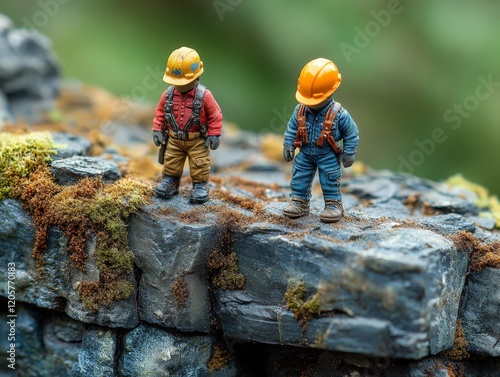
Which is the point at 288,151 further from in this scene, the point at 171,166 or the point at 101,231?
the point at 101,231

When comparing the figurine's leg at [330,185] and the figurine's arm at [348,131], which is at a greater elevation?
the figurine's arm at [348,131]

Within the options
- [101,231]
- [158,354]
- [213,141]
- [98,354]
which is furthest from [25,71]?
[158,354]

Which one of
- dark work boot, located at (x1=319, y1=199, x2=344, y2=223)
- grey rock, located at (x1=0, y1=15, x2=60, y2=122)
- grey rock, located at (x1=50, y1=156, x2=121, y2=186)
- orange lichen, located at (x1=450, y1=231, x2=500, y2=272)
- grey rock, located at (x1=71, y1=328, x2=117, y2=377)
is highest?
grey rock, located at (x1=0, y1=15, x2=60, y2=122)

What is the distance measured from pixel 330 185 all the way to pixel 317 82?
3.95 ft

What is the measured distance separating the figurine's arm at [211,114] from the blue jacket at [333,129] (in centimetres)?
88

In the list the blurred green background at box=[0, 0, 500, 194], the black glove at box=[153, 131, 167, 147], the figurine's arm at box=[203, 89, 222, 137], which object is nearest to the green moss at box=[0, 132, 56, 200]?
the black glove at box=[153, 131, 167, 147]

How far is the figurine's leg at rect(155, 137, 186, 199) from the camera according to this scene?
682 cm

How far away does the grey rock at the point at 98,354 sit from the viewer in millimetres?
6688

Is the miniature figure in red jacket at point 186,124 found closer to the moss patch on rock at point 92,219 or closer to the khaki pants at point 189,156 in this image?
the khaki pants at point 189,156

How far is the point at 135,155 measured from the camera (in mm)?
9102

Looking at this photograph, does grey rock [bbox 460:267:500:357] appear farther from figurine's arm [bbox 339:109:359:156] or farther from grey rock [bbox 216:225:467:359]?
figurine's arm [bbox 339:109:359:156]

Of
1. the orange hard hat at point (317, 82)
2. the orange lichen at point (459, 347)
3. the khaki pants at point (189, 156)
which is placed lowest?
the orange lichen at point (459, 347)

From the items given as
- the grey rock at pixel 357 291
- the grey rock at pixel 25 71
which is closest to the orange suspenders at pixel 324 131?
the grey rock at pixel 357 291

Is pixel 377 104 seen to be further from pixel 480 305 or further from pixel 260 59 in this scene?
pixel 480 305
